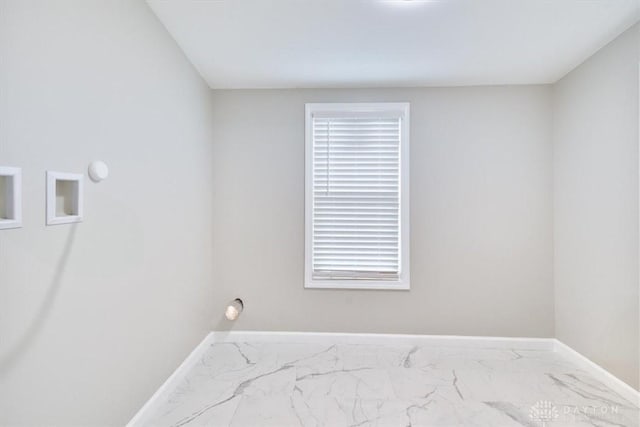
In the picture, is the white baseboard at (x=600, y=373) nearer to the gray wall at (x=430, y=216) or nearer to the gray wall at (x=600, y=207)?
the gray wall at (x=600, y=207)

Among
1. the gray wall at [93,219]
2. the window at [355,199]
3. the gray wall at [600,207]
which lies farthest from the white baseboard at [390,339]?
the gray wall at [93,219]

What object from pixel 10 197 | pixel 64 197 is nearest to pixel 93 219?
pixel 64 197

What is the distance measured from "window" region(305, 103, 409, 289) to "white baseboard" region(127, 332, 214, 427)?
3.12 feet

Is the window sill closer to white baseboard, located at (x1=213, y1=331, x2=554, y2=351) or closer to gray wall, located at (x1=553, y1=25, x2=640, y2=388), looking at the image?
white baseboard, located at (x1=213, y1=331, x2=554, y2=351)

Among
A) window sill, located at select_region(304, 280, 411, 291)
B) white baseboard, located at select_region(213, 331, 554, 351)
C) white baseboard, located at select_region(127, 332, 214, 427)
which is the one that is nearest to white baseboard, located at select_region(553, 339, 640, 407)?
white baseboard, located at select_region(213, 331, 554, 351)

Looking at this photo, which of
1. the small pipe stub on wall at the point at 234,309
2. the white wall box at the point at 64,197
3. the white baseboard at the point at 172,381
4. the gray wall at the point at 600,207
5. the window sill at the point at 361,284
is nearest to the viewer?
the white wall box at the point at 64,197

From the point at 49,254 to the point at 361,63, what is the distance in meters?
2.07

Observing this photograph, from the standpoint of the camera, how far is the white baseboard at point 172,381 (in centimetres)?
158

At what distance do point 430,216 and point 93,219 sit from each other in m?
2.27

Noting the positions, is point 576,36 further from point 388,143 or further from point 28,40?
point 28,40

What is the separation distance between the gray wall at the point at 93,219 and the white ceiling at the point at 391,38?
33 centimetres

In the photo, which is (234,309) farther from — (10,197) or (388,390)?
(10,197)

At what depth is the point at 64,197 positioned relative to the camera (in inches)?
45.5

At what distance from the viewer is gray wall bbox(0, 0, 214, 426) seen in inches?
37.7
